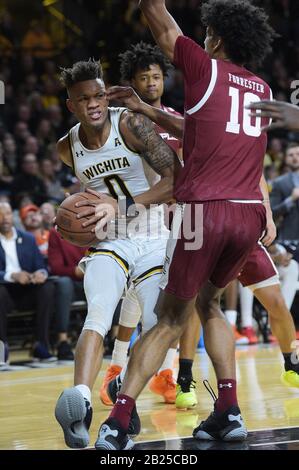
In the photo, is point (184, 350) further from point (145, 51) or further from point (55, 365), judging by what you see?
point (55, 365)

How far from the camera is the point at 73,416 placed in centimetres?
429

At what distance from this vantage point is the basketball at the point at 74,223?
4973 millimetres

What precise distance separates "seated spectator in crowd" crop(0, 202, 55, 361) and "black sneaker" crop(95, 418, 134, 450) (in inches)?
189

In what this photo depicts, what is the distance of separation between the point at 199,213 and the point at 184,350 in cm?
191

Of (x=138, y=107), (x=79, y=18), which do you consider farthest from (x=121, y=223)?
(x=79, y=18)

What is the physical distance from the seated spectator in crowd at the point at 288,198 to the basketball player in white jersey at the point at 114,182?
4909mm

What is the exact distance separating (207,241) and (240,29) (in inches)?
42.2

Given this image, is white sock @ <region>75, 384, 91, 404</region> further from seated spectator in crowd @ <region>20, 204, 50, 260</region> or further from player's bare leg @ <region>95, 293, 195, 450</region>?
seated spectator in crowd @ <region>20, 204, 50, 260</region>

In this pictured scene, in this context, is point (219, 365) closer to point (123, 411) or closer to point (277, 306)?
point (123, 411)

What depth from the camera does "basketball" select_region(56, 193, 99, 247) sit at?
4973 mm

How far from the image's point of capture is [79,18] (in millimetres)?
17031

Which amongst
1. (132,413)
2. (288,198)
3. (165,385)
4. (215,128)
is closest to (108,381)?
(165,385)

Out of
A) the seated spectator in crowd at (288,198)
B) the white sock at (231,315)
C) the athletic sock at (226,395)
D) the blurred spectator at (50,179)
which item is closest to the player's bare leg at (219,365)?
the athletic sock at (226,395)

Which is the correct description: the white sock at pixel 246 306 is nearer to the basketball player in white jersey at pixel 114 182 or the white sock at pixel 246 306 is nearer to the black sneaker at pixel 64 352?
→ the black sneaker at pixel 64 352
